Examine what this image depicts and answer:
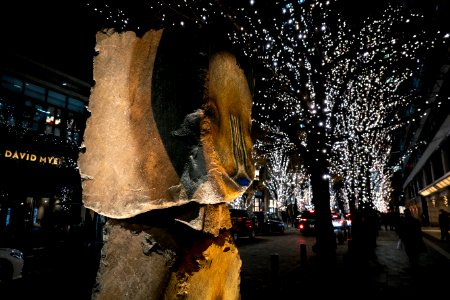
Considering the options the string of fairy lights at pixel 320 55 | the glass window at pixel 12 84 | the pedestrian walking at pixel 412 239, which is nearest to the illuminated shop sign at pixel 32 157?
the glass window at pixel 12 84

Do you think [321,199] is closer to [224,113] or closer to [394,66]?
[394,66]

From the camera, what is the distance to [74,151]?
19.5 meters

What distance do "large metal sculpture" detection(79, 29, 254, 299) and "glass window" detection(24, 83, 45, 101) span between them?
1824cm

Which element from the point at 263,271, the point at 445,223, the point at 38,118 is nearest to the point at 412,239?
the point at 263,271

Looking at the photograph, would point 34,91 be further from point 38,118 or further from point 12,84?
point 38,118

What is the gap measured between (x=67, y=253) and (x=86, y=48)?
12.3 meters

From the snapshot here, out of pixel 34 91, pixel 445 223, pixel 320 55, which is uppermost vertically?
pixel 34 91

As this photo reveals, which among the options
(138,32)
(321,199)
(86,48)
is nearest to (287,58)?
(321,199)

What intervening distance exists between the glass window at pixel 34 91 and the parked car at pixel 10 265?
11542mm

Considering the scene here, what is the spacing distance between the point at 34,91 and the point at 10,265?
40.5 ft

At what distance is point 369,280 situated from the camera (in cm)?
804

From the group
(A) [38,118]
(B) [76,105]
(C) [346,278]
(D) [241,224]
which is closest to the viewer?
(C) [346,278]

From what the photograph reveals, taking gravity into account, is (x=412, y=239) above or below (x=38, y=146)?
below

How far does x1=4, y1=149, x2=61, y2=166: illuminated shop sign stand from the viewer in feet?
50.8
